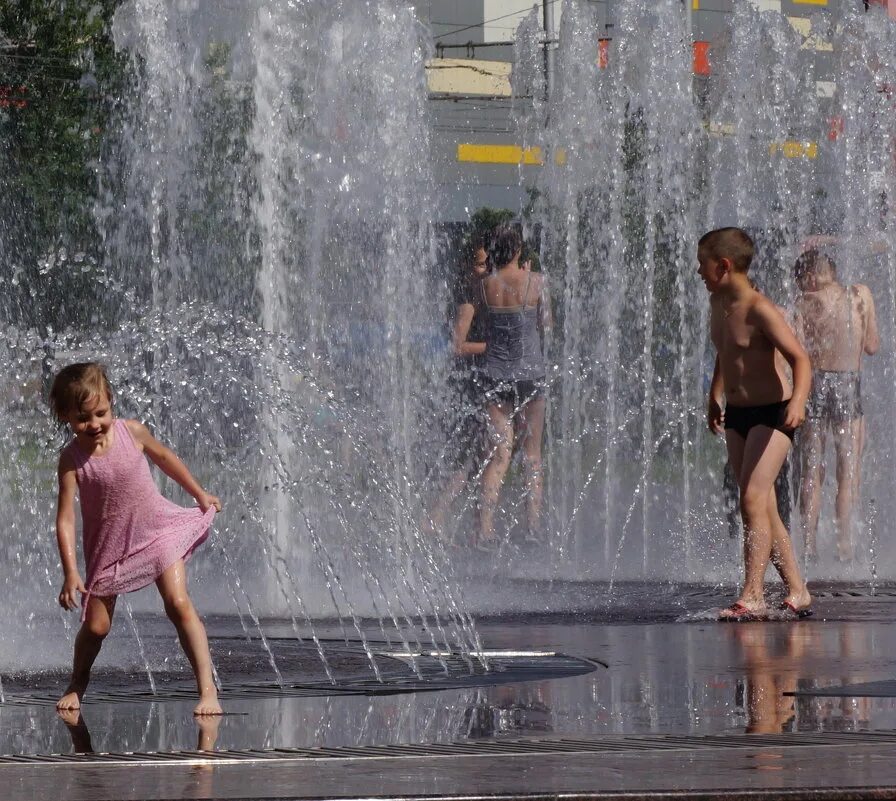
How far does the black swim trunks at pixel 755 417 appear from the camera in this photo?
757cm

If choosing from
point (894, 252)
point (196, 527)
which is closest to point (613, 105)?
point (894, 252)

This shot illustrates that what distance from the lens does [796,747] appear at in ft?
14.5

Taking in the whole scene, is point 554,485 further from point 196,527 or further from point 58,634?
point 196,527

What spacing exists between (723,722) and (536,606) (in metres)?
3.33

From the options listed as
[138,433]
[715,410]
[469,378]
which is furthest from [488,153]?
[138,433]

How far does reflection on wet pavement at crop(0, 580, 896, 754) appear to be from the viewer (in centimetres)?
476

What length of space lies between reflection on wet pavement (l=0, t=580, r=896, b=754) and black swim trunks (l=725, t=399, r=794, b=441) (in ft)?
3.71

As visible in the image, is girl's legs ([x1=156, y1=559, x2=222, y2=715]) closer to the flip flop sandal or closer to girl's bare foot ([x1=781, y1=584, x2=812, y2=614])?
the flip flop sandal

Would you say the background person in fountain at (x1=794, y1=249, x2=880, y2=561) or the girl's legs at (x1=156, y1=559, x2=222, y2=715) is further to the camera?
the background person in fountain at (x1=794, y1=249, x2=880, y2=561)

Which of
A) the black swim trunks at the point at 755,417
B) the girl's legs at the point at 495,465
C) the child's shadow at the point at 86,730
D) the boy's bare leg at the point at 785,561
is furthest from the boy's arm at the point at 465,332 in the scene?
the child's shadow at the point at 86,730

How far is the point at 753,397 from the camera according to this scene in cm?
763

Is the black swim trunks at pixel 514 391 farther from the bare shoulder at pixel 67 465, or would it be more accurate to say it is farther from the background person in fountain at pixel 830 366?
the bare shoulder at pixel 67 465

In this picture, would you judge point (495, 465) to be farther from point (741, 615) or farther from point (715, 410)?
point (741, 615)

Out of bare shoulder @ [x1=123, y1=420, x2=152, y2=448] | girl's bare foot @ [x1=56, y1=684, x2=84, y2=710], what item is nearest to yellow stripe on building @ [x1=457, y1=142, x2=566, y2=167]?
bare shoulder @ [x1=123, y1=420, x2=152, y2=448]
